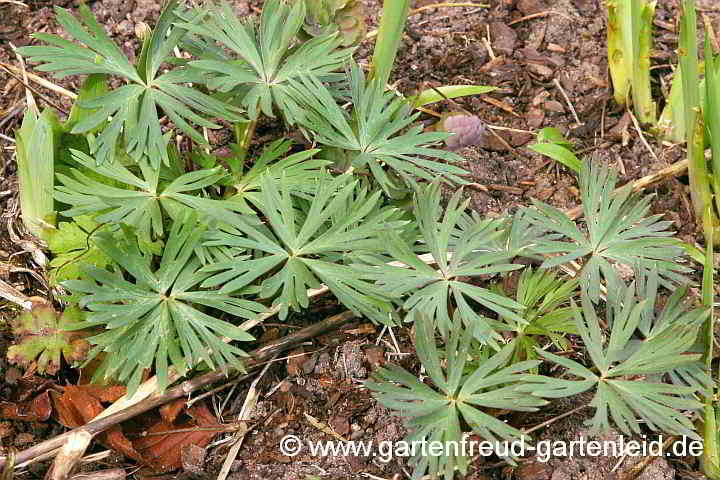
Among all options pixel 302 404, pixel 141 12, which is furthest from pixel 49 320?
pixel 141 12

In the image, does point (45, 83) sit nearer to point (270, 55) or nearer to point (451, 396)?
point (270, 55)

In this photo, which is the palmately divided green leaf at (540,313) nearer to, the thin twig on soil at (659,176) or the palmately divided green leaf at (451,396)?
the palmately divided green leaf at (451,396)

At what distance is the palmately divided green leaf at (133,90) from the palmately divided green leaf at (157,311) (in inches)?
7.7

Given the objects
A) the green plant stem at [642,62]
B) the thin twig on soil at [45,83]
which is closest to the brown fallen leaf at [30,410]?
the thin twig on soil at [45,83]

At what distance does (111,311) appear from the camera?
1.47 meters

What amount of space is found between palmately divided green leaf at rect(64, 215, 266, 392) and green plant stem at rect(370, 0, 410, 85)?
0.64 meters

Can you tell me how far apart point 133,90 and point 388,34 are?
2.05 ft

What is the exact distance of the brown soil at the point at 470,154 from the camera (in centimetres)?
161

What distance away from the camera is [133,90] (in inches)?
63.4

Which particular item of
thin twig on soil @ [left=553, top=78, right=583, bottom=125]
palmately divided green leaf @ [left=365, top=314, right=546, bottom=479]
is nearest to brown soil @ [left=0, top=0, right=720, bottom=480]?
thin twig on soil @ [left=553, top=78, right=583, bottom=125]

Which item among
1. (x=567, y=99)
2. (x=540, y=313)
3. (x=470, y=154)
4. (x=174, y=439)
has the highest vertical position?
(x=567, y=99)

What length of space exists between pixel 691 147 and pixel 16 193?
1.68 metres

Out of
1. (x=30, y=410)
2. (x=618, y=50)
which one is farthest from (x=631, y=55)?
(x=30, y=410)

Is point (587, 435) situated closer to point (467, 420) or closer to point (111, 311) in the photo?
point (467, 420)
